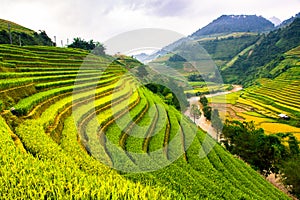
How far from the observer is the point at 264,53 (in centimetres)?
10188

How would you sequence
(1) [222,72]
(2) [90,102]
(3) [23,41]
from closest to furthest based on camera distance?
1. (2) [90,102]
2. (3) [23,41]
3. (1) [222,72]

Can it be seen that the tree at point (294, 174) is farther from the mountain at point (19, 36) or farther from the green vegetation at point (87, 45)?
the green vegetation at point (87, 45)

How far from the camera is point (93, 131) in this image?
9.07 metres

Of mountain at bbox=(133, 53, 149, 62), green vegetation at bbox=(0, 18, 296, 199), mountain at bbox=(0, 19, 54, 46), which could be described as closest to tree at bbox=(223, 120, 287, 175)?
green vegetation at bbox=(0, 18, 296, 199)

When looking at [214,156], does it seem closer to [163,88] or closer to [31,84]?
[31,84]

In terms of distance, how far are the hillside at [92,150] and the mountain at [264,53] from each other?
81342mm

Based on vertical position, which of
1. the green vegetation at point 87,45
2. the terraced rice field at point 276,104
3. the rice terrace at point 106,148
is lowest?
the terraced rice field at point 276,104

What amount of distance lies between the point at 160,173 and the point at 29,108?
5.49m

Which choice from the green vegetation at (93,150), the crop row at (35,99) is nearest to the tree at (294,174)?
the green vegetation at (93,150)

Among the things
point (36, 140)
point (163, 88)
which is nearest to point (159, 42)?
point (36, 140)

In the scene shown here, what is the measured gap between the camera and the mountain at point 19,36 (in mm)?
30125

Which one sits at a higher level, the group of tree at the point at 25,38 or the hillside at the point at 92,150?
the group of tree at the point at 25,38

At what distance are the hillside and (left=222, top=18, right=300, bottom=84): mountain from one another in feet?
267

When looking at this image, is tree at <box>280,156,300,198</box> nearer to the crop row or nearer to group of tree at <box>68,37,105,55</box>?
the crop row
